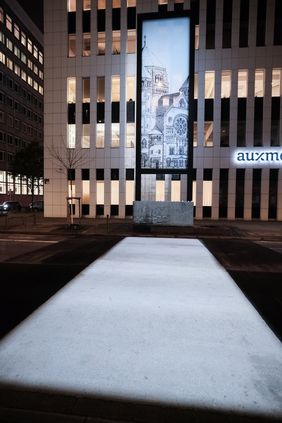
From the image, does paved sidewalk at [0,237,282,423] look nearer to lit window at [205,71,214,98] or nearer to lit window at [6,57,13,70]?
lit window at [205,71,214,98]

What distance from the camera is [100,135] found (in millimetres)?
29906

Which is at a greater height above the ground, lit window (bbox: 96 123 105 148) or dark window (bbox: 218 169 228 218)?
lit window (bbox: 96 123 105 148)

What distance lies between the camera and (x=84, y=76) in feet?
98.0

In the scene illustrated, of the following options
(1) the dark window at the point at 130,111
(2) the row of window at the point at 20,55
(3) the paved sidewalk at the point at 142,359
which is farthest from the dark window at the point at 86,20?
(2) the row of window at the point at 20,55

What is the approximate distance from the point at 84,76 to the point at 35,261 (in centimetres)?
2434

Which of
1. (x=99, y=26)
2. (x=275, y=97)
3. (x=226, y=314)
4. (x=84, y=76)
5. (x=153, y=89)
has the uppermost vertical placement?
(x=99, y=26)

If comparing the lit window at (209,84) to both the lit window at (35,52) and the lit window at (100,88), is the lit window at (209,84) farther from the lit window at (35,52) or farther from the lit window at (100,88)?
the lit window at (35,52)

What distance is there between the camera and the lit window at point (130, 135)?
29.4 m

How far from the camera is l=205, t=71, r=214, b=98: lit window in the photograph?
28453 mm

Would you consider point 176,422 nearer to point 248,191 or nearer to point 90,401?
point 90,401

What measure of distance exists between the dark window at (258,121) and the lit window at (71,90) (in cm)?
1768

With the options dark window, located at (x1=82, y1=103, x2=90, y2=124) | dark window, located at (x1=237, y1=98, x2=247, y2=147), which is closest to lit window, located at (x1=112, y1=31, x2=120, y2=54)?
dark window, located at (x1=82, y1=103, x2=90, y2=124)

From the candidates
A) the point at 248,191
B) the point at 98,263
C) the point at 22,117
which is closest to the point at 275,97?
the point at 248,191

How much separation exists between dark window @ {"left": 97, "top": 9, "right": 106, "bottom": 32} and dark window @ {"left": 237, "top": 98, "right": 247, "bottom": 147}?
49.0 ft
